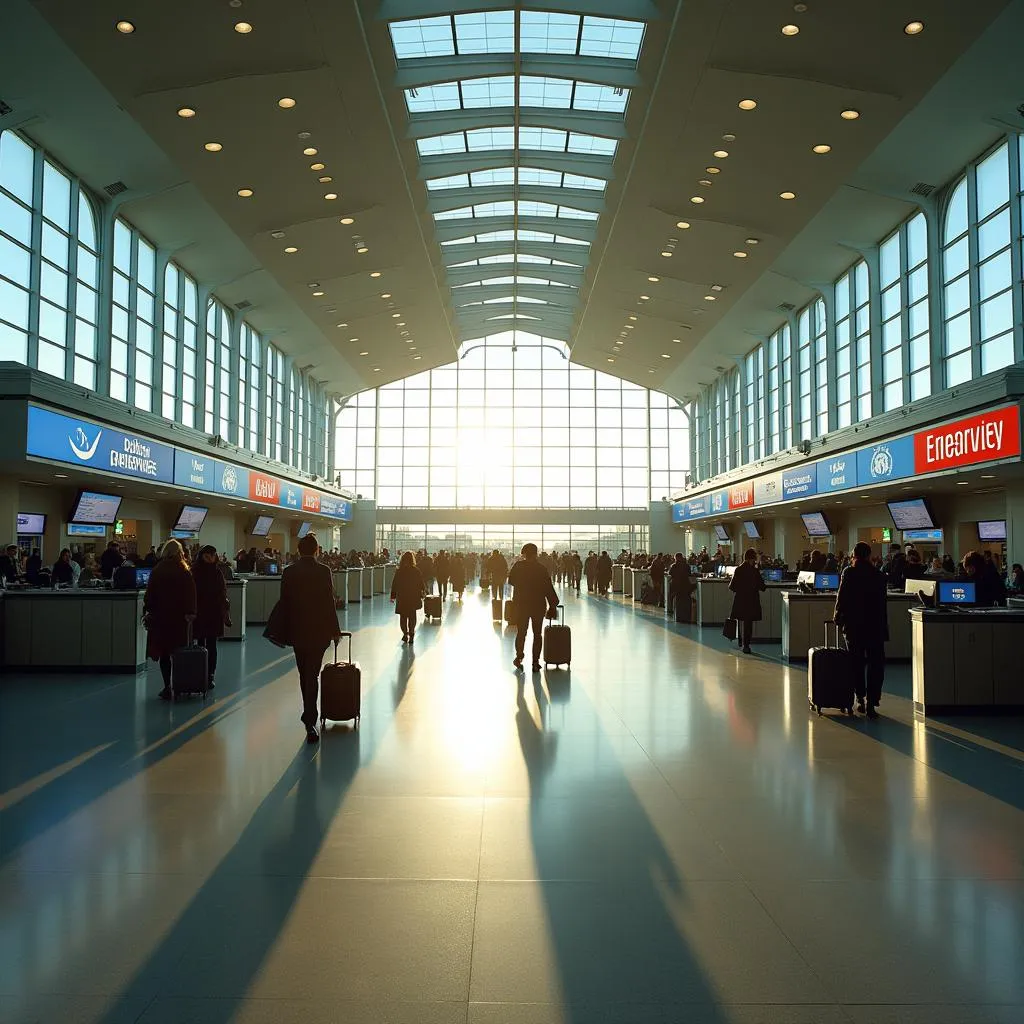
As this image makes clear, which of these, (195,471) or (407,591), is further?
(195,471)

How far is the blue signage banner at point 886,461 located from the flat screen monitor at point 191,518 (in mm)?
17290

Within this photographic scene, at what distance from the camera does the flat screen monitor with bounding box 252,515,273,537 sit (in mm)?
29814

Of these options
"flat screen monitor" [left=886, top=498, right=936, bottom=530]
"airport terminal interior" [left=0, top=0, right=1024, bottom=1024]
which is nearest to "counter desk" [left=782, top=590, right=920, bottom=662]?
"airport terminal interior" [left=0, top=0, right=1024, bottom=1024]

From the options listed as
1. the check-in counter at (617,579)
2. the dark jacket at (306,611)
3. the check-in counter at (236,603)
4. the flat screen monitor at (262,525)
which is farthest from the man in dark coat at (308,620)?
the check-in counter at (617,579)

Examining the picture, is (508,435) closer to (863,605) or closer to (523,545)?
(523,545)

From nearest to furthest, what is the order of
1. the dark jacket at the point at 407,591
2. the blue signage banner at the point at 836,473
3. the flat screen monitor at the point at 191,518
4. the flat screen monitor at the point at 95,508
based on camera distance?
the dark jacket at the point at 407,591 → the flat screen monitor at the point at 95,508 → the blue signage banner at the point at 836,473 → the flat screen monitor at the point at 191,518

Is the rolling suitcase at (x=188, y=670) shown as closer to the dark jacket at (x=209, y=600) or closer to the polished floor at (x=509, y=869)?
the polished floor at (x=509, y=869)

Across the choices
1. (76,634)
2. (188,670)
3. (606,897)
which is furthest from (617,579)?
(606,897)

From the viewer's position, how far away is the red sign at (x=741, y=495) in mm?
28403

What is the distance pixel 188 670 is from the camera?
27.5 ft

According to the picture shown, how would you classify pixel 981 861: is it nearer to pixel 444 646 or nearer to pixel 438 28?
pixel 444 646

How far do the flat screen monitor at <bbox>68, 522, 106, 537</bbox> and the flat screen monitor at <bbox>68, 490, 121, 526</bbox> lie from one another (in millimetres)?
344

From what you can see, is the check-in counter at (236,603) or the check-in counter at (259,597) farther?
the check-in counter at (259,597)

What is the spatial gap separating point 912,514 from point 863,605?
13.8 meters
